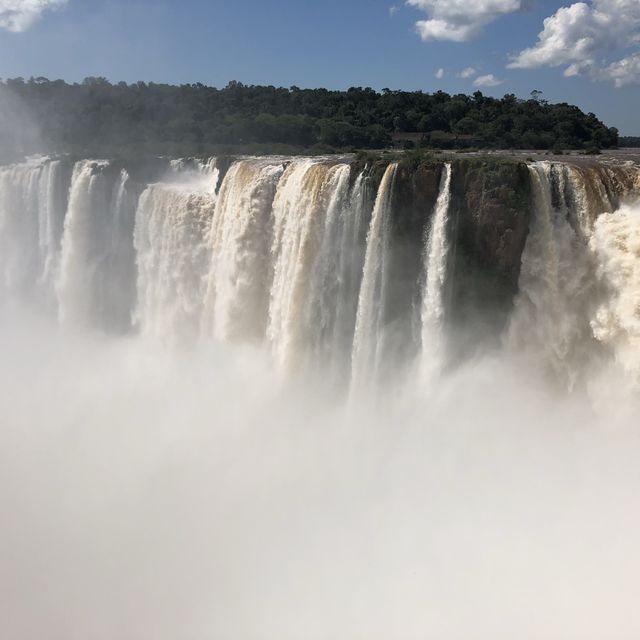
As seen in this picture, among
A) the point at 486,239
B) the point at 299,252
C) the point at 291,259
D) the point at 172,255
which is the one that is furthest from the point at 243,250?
the point at 486,239

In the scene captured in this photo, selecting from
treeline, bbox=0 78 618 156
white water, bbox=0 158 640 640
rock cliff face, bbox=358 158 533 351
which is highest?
treeline, bbox=0 78 618 156

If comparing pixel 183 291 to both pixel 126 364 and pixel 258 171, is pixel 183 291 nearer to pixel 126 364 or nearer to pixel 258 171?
pixel 126 364

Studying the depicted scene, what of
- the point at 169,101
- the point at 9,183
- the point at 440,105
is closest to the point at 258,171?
the point at 9,183

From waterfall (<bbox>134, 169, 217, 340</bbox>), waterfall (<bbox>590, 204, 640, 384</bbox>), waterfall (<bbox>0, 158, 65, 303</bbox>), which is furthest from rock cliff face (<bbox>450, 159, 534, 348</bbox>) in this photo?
waterfall (<bbox>0, 158, 65, 303</bbox>)

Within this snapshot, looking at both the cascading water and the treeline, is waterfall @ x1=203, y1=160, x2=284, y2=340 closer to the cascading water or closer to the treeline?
the cascading water

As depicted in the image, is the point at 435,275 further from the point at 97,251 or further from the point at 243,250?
the point at 97,251

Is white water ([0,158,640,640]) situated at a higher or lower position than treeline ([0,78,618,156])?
lower

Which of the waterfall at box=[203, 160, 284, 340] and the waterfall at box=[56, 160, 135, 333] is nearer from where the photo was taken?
the waterfall at box=[203, 160, 284, 340]
